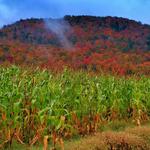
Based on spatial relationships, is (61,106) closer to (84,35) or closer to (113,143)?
(113,143)

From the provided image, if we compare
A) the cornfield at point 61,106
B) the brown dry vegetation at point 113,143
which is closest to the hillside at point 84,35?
the cornfield at point 61,106

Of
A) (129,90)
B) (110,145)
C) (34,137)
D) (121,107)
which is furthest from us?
(129,90)

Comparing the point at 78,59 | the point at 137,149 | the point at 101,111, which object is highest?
the point at 78,59

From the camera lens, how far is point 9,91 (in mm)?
13930

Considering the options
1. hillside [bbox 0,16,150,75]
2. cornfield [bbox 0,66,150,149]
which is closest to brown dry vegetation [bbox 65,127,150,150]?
cornfield [bbox 0,66,150,149]

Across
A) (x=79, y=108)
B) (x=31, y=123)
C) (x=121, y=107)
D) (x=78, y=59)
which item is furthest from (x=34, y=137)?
(x=78, y=59)

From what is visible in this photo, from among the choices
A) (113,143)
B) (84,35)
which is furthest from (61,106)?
(84,35)

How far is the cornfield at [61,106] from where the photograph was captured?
12617 millimetres

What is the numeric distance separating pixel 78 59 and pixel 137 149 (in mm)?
54958

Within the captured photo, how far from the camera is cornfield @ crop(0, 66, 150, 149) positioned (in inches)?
497

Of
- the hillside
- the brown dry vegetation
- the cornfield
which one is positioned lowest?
the brown dry vegetation

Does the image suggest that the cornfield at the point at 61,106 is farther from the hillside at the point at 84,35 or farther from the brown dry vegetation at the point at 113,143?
the hillside at the point at 84,35

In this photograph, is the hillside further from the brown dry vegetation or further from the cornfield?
the brown dry vegetation

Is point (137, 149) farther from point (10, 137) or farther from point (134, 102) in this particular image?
point (134, 102)
